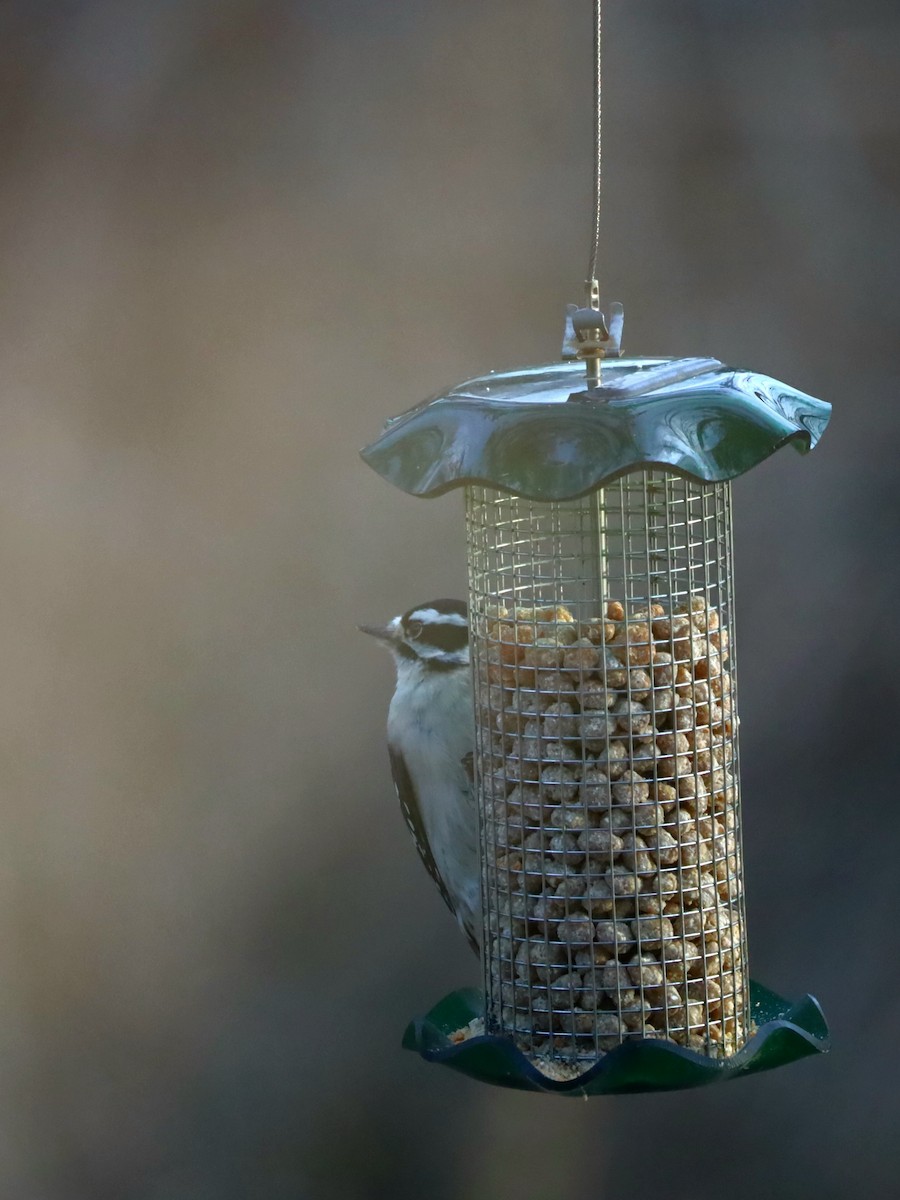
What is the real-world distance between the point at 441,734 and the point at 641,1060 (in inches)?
49.3

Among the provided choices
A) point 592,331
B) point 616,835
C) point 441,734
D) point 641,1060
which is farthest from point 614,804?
point 441,734

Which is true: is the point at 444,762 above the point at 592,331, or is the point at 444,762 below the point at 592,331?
below

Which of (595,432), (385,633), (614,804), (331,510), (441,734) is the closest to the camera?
(595,432)

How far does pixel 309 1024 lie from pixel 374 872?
0.70m

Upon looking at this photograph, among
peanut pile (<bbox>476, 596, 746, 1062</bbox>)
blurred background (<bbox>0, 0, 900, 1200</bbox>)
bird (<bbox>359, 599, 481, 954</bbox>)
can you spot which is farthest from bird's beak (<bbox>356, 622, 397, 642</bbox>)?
blurred background (<bbox>0, 0, 900, 1200</bbox>)

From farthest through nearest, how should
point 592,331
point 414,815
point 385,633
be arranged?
point 414,815 → point 385,633 → point 592,331

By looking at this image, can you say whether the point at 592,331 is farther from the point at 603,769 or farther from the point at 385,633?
the point at 385,633

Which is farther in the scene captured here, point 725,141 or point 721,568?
point 725,141

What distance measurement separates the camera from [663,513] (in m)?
2.53

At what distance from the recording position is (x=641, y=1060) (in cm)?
217

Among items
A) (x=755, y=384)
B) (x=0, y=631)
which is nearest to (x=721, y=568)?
(x=755, y=384)

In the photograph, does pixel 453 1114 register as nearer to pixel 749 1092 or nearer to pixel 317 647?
pixel 749 1092

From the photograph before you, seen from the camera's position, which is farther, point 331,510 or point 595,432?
point 331,510

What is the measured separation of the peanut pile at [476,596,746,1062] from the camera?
2.43 m
